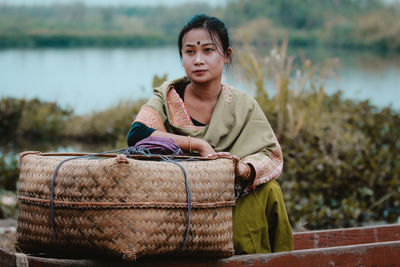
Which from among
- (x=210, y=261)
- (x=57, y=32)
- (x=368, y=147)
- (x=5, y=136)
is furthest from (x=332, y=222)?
(x=57, y=32)

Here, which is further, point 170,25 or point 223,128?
point 170,25

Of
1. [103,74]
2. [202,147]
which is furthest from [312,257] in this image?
[103,74]

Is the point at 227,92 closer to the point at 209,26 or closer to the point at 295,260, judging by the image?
the point at 209,26

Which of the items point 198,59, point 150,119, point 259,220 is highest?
point 198,59

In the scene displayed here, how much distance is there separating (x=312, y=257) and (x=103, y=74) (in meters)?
14.9

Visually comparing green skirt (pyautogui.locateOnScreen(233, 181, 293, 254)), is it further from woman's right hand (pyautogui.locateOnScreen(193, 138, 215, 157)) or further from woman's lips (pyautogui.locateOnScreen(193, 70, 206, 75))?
woman's lips (pyautogui.locateOnScreen(193, 70, 206, 75))

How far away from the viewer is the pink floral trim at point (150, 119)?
2.29m

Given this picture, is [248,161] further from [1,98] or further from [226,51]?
[1,98]

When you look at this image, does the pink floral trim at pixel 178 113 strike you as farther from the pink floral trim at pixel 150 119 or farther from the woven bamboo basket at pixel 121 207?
the woven bamboo basket at pixel 121 207

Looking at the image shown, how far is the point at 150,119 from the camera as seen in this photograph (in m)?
2.31

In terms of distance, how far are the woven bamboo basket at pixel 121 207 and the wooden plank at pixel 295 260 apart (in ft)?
0.24

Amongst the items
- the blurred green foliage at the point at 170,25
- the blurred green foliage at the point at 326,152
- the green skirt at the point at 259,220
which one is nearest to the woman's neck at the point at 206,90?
the green skirt at the point at 259,220

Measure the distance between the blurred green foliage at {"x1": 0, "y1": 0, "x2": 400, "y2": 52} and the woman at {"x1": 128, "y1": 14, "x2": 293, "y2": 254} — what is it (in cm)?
1093

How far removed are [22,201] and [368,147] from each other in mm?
3915
